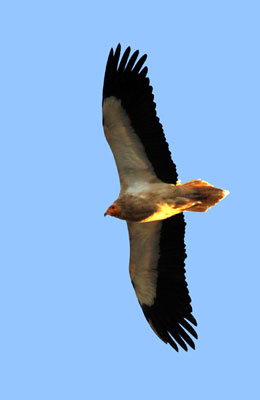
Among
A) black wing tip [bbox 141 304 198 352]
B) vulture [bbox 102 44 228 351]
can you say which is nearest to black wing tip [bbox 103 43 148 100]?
vulture [bbox 102 44 228 351]

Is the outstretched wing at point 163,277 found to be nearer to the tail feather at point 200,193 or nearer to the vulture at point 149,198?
the vulture at point 149,198

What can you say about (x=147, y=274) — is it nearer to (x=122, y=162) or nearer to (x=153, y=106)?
(x=122, y=162)

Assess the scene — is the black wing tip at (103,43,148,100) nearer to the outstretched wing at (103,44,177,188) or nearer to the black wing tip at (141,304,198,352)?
the outstretched wing at (103,44,177,188)

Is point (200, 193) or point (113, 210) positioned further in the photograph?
point (113, 210)

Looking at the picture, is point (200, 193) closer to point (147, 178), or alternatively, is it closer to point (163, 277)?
point (147, 178)

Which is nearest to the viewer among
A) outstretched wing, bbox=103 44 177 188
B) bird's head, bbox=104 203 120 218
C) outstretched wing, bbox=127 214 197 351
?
outstretched wing, bbox=103 44 177 188

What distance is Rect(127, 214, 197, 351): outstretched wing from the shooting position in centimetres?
1210

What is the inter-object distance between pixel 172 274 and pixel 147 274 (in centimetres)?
41

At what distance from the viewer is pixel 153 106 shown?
11258 mm

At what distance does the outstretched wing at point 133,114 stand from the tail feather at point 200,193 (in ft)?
0.92

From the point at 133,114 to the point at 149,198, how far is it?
4.06 feet

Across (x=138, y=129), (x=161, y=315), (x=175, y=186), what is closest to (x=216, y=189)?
(x=175, y=186)

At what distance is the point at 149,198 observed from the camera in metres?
11.5

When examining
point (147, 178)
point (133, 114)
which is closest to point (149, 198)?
point (147, 178)
